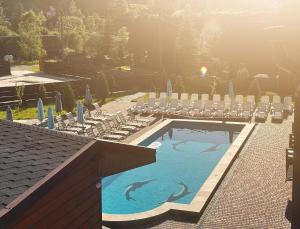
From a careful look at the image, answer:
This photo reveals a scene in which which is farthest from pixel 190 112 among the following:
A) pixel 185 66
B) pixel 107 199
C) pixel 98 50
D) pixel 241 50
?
pixel 98 50

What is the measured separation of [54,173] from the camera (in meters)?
6.15

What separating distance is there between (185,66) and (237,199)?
35543 millimetres

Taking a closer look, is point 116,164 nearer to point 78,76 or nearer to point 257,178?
point 257,178

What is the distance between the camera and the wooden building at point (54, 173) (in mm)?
5816

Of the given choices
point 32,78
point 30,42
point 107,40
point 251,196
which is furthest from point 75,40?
point 251,196

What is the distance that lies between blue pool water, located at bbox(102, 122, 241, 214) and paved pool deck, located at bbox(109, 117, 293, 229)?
1501 mm

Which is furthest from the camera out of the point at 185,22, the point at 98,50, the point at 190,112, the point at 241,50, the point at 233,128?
the point at 98,50

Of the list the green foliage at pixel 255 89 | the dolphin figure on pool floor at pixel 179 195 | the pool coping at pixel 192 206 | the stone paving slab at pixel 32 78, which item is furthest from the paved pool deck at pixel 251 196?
the stone paving slab at pixel 32 78

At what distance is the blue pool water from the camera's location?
51.2 ft

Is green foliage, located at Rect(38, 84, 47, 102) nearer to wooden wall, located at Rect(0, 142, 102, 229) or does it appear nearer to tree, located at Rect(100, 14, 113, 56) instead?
wooden wall, located at Rect(0, 142, 102, 229)

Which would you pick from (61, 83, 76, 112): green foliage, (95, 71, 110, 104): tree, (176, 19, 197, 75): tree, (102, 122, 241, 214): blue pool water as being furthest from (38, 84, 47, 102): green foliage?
(176, 19, 197, 75): tree

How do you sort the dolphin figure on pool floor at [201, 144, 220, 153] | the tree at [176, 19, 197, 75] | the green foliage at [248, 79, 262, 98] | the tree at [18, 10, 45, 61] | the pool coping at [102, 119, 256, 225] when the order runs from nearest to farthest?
the pool coping at [102, 119, 256, 225], the dolphin figure on pool floor at [201, 144, 220, 153], the green foliage at [248, 79, 262, 98], the tree at [176, 19, 197, 75], the tree at [18, 10, 45, 61]

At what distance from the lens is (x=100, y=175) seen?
306 inches

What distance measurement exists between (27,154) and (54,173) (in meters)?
1.11
